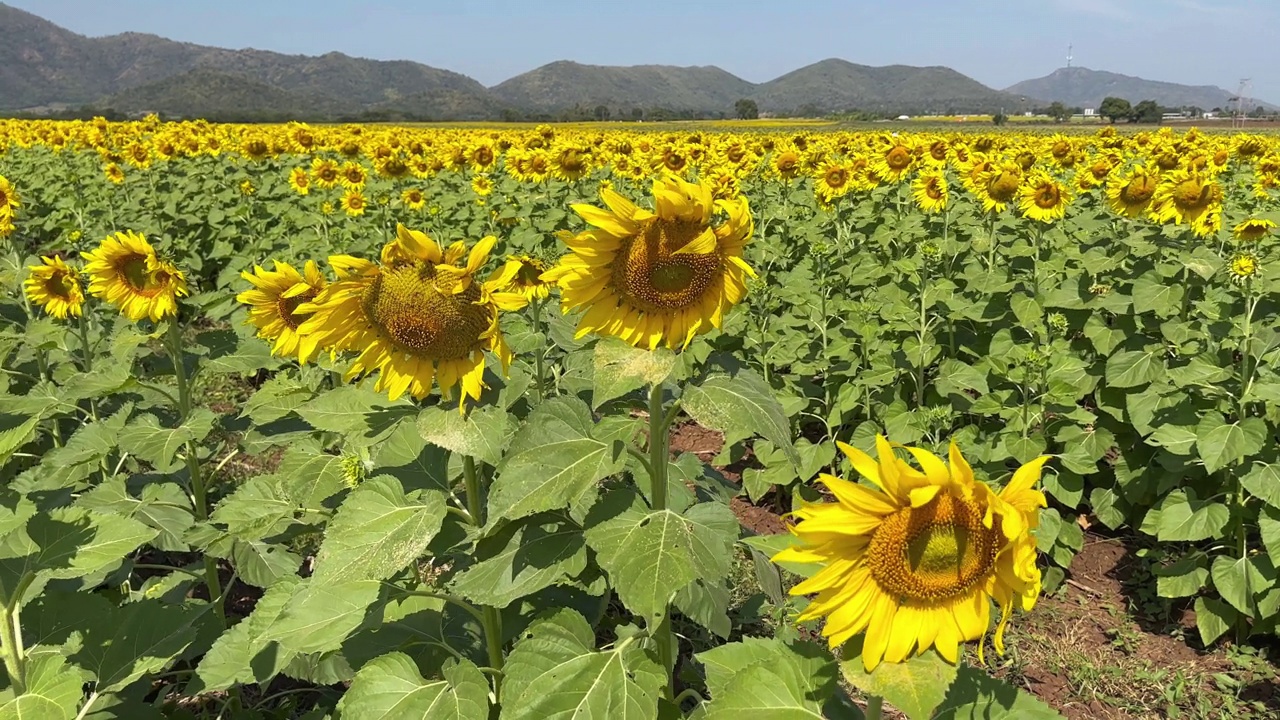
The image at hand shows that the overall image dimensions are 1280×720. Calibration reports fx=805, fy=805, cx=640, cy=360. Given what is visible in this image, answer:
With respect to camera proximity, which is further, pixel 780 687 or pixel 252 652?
pixel 252 652

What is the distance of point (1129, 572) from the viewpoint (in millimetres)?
4344

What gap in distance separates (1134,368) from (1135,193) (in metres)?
1.90

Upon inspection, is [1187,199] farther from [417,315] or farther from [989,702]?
[417,315]

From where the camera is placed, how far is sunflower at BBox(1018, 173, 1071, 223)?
6.36 m

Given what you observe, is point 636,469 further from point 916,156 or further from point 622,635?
point 916,156

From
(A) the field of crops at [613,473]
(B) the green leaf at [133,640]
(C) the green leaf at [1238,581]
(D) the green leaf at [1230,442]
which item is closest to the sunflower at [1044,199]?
(A) the field of crops at [613,473]

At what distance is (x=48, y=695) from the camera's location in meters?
1.68

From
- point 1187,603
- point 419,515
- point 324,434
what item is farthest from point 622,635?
point 1187,603

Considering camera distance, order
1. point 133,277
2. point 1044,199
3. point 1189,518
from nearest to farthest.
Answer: point 133,277
point 1189,518
point 1044,199

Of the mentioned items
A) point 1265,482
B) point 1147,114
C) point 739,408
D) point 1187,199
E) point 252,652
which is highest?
point 1147,114

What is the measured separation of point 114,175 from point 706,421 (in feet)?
40.2

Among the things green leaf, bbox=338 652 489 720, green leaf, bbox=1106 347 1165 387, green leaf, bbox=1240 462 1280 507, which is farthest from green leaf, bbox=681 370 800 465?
green leaf, bbox=1106 347 1165 387

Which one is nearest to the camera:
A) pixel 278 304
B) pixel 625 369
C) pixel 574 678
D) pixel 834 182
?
pixel 625 369

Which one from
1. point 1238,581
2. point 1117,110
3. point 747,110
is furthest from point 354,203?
point 747,110
